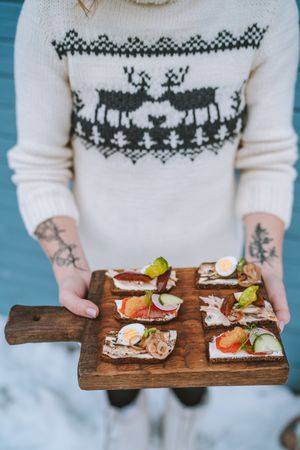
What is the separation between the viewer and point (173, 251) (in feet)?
5.09

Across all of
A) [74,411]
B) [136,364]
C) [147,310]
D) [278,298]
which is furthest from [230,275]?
[74,411]

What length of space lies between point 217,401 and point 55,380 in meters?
0.75

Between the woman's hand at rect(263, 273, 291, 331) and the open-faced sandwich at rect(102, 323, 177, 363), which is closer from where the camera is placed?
the open-faced sandwich at rect(102, 323, 177, 363)

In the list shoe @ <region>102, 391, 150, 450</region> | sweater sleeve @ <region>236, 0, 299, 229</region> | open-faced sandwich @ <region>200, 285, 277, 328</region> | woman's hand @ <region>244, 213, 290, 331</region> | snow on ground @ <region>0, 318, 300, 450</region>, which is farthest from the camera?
snow on ground @ <region>0, 318, 300, 450</region>

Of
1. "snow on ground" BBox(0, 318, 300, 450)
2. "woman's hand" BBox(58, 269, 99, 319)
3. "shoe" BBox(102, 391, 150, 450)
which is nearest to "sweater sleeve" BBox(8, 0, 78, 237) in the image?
"woman's hand" BBox(58, 269, 99, 319)

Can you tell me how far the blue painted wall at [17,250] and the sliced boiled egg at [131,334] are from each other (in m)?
1.08

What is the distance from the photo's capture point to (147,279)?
126 cm

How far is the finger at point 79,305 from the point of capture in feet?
3.92

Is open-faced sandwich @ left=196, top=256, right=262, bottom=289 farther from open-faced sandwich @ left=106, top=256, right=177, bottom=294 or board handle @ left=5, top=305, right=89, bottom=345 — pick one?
board handle @ left=5, top=305, right=89, bottom=345

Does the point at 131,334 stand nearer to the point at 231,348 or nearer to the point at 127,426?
the point at 231,348

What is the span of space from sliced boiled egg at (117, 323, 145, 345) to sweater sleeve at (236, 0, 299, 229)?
55cm

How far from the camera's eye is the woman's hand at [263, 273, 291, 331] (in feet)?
4.04

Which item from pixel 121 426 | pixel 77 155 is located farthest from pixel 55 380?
pixel 77 155

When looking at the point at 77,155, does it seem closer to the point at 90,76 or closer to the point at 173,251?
the point at 90,76
